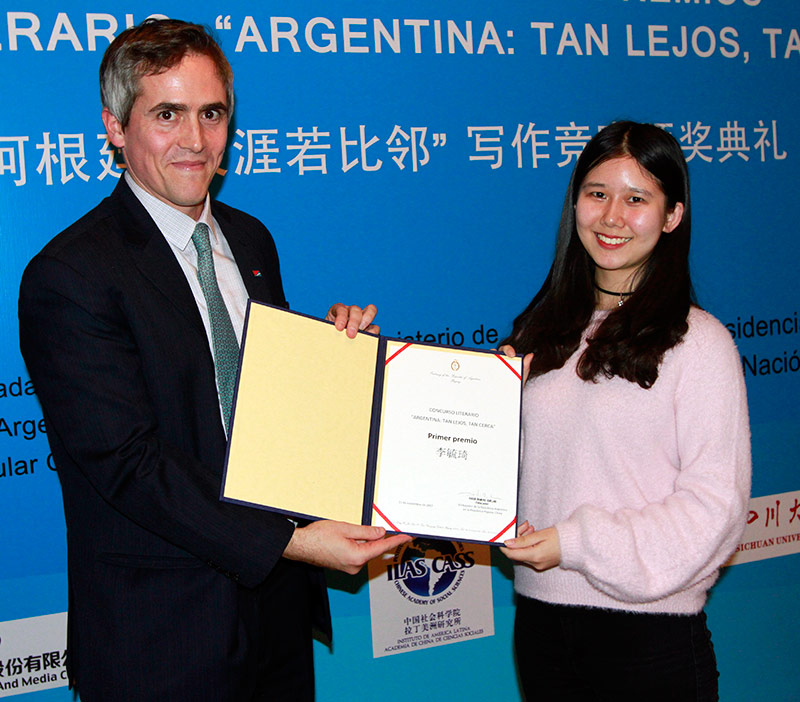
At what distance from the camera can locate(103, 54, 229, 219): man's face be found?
1.70 metres

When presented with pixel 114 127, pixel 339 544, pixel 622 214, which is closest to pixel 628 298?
pixel 622 214

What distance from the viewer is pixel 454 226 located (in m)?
2.71

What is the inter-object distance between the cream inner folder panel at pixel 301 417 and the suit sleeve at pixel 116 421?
0.09 metres

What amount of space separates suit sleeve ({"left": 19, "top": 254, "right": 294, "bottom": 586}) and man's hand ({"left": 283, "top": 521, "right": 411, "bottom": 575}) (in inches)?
2.4

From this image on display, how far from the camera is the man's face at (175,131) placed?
1704mm

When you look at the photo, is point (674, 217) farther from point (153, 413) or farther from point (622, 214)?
point (153, 413)

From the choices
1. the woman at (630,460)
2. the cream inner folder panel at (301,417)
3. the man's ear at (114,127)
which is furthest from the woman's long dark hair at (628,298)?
the man's ear at (114,127)

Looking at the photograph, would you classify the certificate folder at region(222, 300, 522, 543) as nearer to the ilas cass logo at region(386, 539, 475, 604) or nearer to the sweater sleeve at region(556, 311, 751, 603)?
the sweater sleeve at region(556, 311, 751, 603)

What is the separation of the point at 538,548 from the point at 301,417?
58 centimetres

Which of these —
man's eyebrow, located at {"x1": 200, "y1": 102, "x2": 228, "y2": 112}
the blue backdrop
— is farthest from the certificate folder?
the blue backdrop

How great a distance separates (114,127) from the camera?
5.80 ft

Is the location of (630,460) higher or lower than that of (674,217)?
lower

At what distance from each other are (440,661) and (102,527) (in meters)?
1.52

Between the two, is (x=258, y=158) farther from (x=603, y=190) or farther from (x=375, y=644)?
(x=375, y=644)
